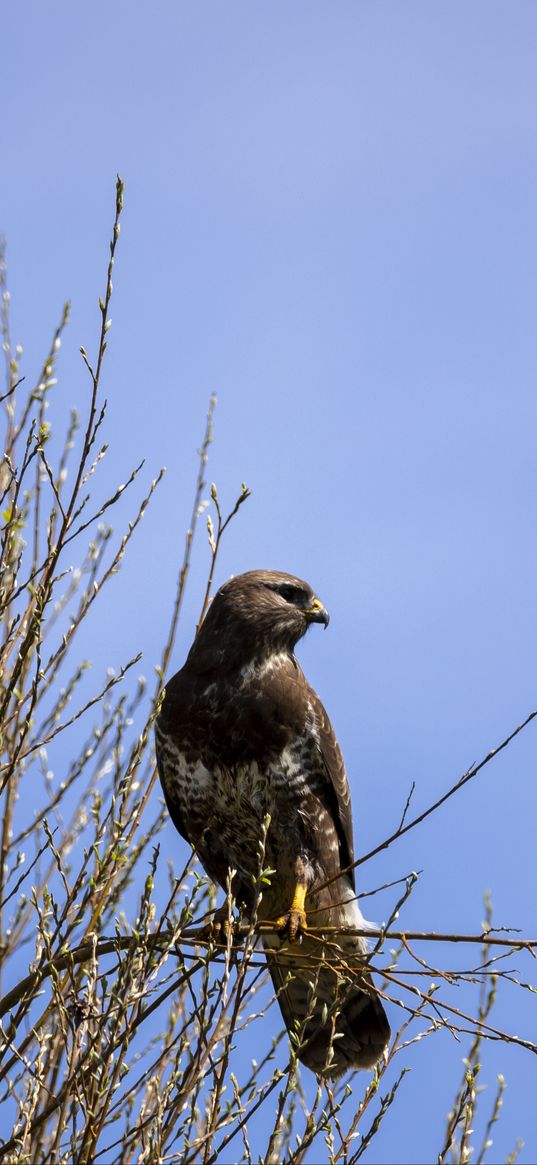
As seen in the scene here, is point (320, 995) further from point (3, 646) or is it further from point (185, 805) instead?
point (3, 646)

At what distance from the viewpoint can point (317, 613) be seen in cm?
568

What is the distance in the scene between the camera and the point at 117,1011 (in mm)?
3729

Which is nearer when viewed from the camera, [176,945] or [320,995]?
[176,945]

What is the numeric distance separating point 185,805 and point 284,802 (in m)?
0.45

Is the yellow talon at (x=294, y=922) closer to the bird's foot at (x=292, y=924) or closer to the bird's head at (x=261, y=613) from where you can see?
the bird's foot at (x=292, y=924)

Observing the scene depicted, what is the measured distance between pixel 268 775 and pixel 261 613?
2.55 ft

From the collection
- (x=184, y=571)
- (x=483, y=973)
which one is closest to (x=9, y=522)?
(x=184, y=571)

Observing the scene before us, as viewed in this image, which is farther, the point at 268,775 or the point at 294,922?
the point at 268,775

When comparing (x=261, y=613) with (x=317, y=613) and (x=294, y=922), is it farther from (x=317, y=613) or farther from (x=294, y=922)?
(x=294, y=922)

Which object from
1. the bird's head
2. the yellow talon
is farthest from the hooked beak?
the yellow talon

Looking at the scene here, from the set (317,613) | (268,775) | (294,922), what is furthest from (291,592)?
(294,922)

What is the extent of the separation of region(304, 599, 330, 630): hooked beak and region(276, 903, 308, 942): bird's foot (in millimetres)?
1382

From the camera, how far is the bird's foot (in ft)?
15.7

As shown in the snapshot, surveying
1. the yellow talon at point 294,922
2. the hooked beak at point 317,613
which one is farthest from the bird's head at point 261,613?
the yellow talon at point 294,922
